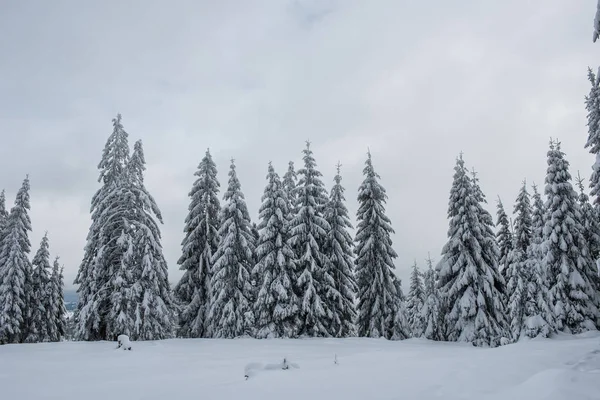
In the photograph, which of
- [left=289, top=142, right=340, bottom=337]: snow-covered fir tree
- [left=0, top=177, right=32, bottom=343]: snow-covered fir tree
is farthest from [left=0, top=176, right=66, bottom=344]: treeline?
[left=289, top=142, right=340, bottom=337]: snow-covered fir tree

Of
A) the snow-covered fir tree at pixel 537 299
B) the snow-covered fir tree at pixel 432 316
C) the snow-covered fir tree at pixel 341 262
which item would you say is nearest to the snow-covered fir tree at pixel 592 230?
the snow-covered fir tree at pixel 537 299

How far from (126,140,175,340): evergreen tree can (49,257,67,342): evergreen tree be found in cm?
2186

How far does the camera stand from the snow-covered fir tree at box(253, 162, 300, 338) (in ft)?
79.7

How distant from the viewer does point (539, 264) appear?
2300cm

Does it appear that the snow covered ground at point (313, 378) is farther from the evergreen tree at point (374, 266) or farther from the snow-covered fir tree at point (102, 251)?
the evergreen tree at point (374, 266)

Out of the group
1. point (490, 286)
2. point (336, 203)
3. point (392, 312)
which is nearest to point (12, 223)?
point (336, 203)

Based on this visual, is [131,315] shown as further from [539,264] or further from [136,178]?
[539,264]

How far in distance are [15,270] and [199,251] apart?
15689 mm

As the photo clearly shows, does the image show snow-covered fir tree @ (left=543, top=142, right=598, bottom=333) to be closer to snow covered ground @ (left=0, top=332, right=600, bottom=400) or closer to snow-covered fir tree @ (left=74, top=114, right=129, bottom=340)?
snow covered ground @ (left=0, top=332, right=600, bottom=400)

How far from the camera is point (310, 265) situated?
25828mm

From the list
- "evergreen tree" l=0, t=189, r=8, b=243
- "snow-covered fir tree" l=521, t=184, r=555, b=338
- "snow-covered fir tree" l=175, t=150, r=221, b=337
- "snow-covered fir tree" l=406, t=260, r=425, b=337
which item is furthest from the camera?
"snow-covered fir tree" l=406, t=260, r=425, b=337

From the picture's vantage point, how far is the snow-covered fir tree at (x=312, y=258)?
2458 cm

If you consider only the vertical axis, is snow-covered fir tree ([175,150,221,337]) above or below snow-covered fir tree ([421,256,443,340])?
above

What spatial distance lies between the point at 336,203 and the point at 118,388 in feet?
76.8
